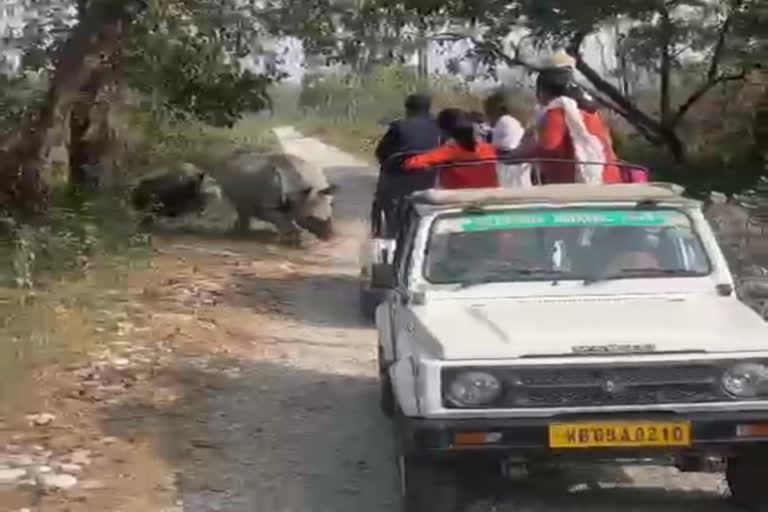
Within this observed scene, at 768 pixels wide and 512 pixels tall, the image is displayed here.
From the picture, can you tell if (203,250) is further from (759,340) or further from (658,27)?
(759,340)

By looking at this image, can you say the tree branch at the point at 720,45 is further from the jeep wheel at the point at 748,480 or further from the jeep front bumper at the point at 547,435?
the jeep front bumper at the point at 547,435

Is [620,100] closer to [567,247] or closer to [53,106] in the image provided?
[53,106]

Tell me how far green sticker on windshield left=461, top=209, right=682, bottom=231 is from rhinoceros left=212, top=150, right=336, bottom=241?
10.7 metres

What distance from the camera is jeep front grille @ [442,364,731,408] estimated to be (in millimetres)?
6008

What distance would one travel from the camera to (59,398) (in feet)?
29.8

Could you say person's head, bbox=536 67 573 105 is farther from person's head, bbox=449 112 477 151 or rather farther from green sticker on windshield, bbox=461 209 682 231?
green sticker on windshield, bbox=461 209 682 231

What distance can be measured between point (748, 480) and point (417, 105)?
6984 millimetres

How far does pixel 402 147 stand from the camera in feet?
41.5

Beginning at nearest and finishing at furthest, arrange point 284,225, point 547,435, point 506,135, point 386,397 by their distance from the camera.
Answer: point 547,435, point 386,397, point 506,135, point 284,225

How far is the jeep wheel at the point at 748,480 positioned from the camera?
642 centimetres

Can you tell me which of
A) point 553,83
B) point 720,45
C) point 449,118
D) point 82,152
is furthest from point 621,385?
point 720,45

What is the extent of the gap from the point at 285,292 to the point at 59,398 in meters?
5.47

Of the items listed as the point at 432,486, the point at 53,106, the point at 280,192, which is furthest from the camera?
the point at 280,192

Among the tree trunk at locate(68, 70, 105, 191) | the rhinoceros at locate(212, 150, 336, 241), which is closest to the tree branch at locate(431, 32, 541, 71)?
the rhinoceros at locate(212, 150, 336, 241)
